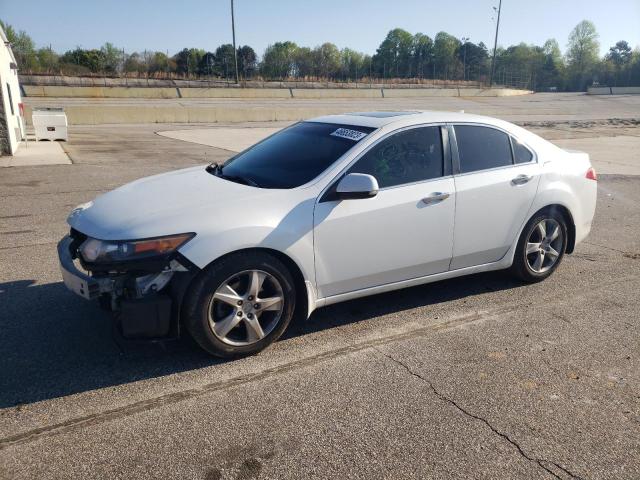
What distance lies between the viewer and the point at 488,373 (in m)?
3.53

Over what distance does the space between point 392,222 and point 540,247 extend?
1859 mm

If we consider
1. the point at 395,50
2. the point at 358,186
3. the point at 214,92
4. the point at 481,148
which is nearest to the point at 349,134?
the point at 358,186

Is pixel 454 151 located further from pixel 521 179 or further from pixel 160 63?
pixel 160 63

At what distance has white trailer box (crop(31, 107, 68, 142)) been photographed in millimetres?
17219

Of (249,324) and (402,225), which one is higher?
(402,225)

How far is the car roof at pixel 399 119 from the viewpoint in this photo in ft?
14.5

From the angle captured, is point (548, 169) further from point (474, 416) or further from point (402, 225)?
point (474, 416)

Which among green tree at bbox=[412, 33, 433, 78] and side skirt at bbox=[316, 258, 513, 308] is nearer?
side skirt at bbox=[316, 258, 513, 308]

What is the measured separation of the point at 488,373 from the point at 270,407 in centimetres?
144

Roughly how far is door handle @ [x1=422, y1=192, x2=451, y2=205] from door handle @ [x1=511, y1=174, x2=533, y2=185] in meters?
0.82

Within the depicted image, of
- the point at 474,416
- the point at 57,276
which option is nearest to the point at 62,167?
the point at 57,276

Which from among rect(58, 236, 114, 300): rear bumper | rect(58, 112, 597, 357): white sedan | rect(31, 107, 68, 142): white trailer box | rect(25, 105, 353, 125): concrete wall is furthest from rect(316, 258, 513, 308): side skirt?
rect(25, 105, 353, 125): concrete wall

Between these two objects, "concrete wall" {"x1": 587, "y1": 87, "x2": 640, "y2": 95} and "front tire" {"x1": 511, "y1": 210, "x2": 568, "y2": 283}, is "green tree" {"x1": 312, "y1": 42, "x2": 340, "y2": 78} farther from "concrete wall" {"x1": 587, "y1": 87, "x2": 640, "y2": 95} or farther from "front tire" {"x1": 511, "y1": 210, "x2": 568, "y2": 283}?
"front tire" {"x1": 511, "y1": 210, "x2": 568, "y2": 283}

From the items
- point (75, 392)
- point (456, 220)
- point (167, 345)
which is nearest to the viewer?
point (75, 392)
